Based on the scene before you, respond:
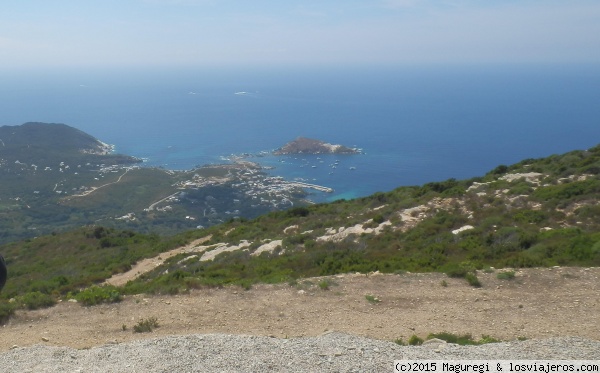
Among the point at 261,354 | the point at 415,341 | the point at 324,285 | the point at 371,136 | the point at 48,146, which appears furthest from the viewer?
the point at 371,136

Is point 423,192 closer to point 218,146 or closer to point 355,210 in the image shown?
point 355,210

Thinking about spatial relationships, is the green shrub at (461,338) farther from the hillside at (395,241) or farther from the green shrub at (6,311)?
the green shrub at (6,311)

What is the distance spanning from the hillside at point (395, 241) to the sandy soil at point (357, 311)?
716 mm

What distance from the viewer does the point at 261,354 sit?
728cm

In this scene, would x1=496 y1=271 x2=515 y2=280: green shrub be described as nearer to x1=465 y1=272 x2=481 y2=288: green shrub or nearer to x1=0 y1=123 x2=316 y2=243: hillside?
x1=465 y1=272 x2=481 y2=288: green shrub

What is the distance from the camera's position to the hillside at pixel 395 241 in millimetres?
12562

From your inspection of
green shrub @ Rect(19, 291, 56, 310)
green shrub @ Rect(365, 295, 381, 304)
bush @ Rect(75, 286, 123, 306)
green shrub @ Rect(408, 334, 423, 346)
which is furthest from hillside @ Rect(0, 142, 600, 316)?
green shrub @ Rect(408, 334, 423, 346)

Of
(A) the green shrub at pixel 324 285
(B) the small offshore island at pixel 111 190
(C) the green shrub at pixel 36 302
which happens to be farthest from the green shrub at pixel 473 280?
(B) the small offshore island at pixel 111 190

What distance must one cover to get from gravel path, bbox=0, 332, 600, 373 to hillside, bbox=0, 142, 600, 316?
357cm

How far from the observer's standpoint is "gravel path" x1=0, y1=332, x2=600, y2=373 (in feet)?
22.2

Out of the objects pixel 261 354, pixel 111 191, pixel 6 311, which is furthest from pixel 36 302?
pixel 111 191

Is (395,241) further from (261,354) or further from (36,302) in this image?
(36,302)

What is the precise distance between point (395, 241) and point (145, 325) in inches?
351

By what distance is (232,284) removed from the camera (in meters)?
11.9
